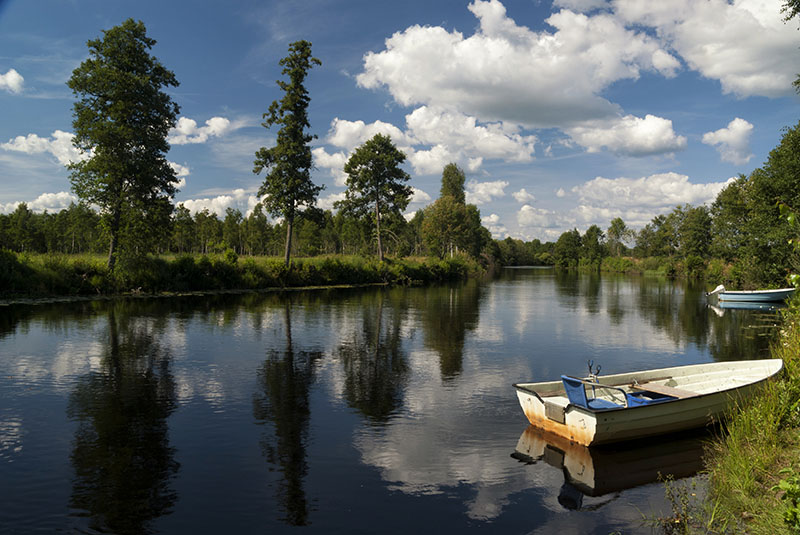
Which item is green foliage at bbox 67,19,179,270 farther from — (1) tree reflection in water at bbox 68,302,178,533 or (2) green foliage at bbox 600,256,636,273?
(2) green foliage at bbox 600,256,636,273

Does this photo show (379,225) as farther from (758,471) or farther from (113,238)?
(758,471)

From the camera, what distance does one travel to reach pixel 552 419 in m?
10.7

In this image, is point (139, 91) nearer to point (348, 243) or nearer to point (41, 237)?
point (41, 237)

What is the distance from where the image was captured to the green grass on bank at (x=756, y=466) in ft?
22.4

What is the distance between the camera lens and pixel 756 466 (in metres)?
8.01

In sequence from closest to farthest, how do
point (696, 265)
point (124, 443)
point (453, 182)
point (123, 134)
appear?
1. point (124, 443)
2. point (123, 134)
3. point (696, 265)
4. point (453, 182)

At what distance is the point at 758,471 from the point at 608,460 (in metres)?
2.52

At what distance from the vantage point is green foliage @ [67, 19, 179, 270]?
34250 mm

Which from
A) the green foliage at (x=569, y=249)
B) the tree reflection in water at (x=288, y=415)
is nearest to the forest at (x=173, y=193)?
the tree reflection in water at (x=288, y=415)

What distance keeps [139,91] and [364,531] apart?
37.0 m

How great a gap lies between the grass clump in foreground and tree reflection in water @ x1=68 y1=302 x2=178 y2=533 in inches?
307

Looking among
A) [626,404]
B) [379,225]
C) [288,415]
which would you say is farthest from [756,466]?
[379,225]

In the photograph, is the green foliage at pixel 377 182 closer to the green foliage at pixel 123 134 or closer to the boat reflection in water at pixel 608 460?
the green foliage at pixel 123 134

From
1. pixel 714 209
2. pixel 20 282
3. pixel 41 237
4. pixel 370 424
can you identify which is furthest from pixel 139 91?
pixel 714 209
